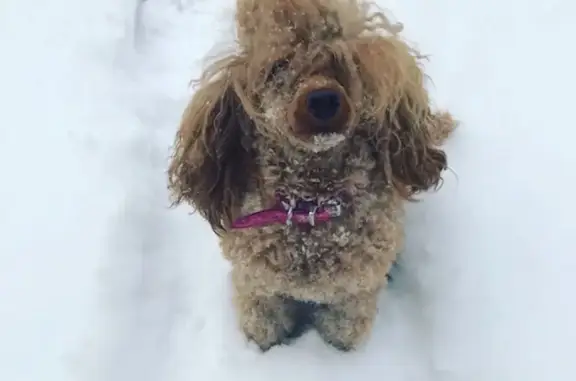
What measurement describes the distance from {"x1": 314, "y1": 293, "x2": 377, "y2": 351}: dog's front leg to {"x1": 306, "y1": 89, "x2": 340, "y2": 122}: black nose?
662 mm

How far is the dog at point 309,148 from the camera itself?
1.51 meters

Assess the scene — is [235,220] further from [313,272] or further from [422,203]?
[422,203]

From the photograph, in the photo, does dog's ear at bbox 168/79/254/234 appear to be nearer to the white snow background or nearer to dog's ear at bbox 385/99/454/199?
dog's ear at bbox 385/99/454/199

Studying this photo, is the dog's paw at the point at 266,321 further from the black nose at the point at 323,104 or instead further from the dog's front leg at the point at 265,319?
the black nose at the point at 323,104

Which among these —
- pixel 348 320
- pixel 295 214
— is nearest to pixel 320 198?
pixel 295 214

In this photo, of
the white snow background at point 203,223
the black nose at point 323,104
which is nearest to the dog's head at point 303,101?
the black nose at point 323,104

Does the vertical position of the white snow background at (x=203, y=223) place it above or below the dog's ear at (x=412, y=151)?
below

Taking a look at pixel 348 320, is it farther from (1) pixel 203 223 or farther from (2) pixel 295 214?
(1) pixel 203 223

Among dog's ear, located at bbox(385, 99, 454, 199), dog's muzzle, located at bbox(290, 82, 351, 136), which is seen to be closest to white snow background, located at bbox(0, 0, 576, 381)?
dog's ear, located at bbox(385, 99, 454, 199)

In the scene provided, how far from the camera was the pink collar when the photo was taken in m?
1.71

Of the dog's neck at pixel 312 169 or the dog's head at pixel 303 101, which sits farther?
the dog's neck at pixel 312 169

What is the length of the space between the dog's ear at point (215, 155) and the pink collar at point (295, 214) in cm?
8

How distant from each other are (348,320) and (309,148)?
63 centimetres

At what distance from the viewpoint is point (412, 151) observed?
180 centimetres
